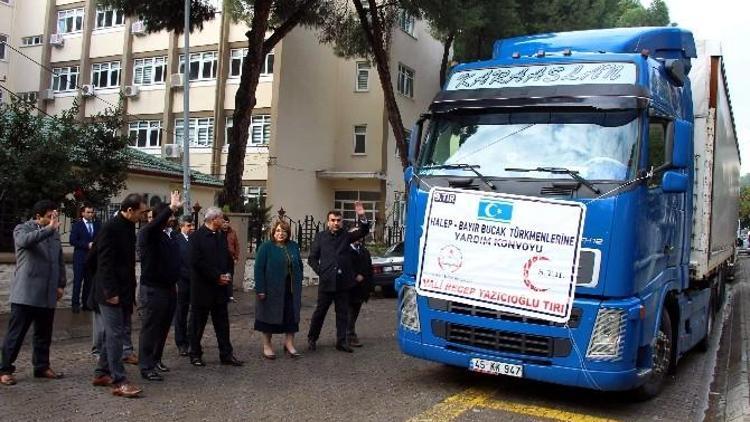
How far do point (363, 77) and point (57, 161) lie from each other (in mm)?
21475

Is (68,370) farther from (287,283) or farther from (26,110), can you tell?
(26,110)

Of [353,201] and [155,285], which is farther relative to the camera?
[353,201]

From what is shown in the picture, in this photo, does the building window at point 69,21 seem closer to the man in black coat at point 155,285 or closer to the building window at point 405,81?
the building window at point 405,81

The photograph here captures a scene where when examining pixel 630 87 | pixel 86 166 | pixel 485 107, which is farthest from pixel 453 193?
pixel 86 166

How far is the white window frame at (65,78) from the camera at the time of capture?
3378 centimetres

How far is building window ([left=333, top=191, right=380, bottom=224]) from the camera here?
102 feet

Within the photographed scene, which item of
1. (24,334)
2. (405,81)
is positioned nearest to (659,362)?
(24,334)

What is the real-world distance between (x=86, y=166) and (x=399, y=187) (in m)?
21.1

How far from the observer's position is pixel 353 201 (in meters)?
31.1

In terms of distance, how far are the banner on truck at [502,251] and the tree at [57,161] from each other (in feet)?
22.6

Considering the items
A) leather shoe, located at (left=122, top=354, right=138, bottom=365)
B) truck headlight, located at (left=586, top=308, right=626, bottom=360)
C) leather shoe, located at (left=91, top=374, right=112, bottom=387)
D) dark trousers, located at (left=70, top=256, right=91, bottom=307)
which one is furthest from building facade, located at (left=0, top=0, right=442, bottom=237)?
truck headlight, located at (left=586, top=308, right=626, bottom=360)

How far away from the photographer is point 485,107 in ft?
21.8

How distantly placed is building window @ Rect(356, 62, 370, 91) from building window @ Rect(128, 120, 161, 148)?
9.11m

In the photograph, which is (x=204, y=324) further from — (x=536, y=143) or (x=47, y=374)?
(x=536, y=143)
